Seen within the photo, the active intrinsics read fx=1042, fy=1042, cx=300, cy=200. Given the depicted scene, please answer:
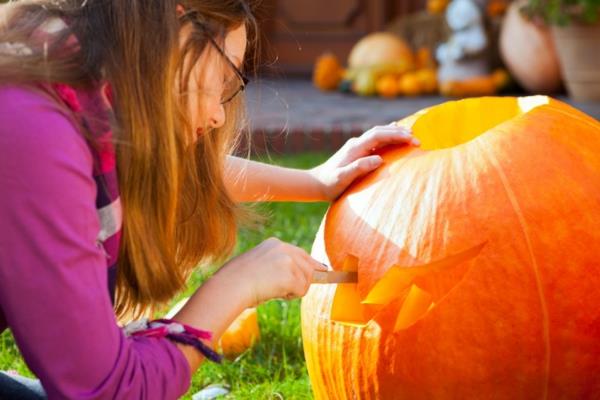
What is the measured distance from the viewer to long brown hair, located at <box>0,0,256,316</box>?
1.43m

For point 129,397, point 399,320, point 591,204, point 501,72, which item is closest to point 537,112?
point 591,204

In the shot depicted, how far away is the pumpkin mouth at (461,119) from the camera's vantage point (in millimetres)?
1999

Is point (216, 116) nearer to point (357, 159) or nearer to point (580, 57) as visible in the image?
point (357, 159)

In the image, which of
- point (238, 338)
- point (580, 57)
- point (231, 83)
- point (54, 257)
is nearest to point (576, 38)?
point (580, 57)

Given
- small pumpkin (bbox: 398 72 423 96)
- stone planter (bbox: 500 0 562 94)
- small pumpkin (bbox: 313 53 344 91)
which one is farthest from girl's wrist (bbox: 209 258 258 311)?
small pumpkin (bbox: 313 53 344 91)

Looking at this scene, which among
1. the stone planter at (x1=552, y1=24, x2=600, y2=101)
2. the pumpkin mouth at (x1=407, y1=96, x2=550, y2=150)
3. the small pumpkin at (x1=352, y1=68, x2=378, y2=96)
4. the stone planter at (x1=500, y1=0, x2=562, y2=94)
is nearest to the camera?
the pumpkin mouth at (x1=407, y1=96, x2=550, y2=150)

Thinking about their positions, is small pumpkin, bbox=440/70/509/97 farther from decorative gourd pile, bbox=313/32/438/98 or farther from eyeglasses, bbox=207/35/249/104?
eyeglasses, bbox=207/35/249/104

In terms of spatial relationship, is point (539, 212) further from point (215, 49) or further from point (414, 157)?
point (215, 49)

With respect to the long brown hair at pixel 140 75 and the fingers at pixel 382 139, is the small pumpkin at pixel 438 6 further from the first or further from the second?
the long brown hair at pixel 140 75

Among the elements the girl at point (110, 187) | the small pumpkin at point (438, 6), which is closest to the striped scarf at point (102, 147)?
the girl at point (110, 187)

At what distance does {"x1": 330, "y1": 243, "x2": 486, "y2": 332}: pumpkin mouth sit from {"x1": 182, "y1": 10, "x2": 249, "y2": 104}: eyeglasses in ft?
1.14

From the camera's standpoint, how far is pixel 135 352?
56.9 inches

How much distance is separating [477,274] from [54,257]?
2.27 feet

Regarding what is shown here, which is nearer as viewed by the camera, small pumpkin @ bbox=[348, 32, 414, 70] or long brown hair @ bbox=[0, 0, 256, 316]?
long brown hair @ bbox=[0, 0, 256, 316]
